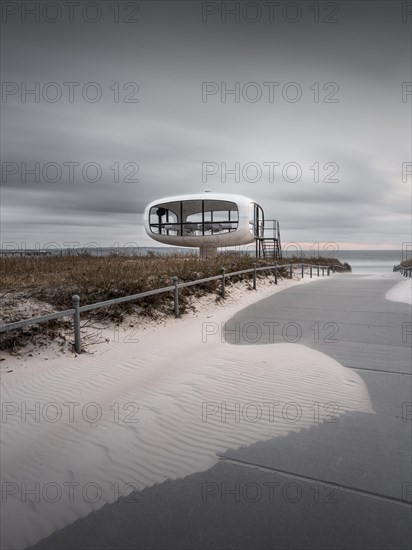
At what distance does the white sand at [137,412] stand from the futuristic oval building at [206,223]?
19440mm

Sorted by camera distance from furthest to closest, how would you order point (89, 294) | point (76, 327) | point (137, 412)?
point (89, 294) < point (76, 327) < point (137, 412)

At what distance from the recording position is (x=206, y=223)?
27.7 meters

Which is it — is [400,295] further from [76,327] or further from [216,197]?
[216,197]

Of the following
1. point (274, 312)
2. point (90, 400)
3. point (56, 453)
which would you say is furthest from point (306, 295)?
point (56, 453)

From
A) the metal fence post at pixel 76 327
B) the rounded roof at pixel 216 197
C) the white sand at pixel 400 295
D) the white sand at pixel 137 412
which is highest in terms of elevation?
the rounded roof at pixel 216 197

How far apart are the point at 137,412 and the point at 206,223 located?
23708 millimetres

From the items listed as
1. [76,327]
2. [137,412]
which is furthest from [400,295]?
[137,412]

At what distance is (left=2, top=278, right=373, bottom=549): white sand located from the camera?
3299 millimetres

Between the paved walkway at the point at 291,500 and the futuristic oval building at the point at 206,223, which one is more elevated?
the futuristic oval building at the point at 206,223

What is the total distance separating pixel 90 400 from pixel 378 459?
3.72 m

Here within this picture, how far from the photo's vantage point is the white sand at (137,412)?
3.30 m

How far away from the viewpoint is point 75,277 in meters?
11.0

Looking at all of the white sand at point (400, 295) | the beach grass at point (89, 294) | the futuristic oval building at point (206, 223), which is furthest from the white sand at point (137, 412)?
the futuristic oval building at point (206, 223)

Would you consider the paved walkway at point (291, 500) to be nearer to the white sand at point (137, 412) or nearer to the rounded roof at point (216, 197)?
the white sand at point (137, 412)
